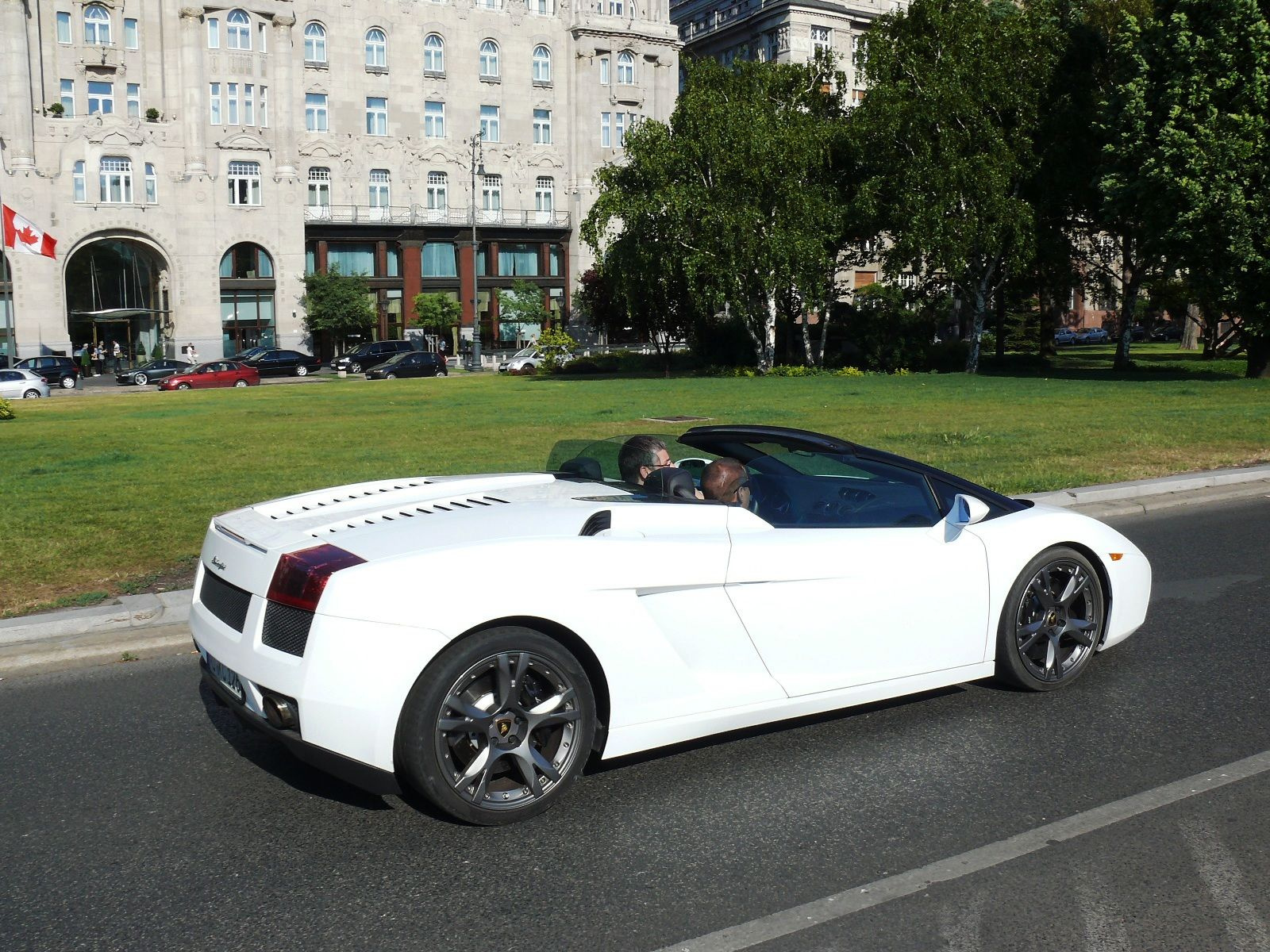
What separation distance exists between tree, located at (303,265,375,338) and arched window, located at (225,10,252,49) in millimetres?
12864

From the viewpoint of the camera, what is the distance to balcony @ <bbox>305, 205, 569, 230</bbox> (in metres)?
68.9

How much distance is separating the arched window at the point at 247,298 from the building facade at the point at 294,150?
0.13 meters

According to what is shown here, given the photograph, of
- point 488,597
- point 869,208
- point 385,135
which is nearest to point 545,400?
point 869,208

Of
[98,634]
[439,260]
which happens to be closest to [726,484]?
[98,634]

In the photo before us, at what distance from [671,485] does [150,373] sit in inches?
2100

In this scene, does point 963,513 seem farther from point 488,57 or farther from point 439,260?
point 488,57

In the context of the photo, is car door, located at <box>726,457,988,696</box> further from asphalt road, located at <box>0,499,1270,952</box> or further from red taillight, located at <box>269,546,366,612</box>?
red taillight, located at <box>269,546,366,612</box>

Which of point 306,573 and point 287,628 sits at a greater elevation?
point 306,573

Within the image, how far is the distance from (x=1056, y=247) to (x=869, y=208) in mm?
6713

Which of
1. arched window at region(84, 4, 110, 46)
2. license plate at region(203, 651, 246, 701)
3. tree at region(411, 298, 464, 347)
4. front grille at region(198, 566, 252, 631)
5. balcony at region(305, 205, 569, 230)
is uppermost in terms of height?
arched window at region(84, 4, 110, 46)

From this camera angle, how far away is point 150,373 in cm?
5325

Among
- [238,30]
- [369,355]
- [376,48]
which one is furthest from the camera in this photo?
[376,48]

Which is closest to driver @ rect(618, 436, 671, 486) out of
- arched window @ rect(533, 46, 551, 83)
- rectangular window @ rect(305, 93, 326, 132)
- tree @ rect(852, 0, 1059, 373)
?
tree @ rect(852, 0, 1059, 373)

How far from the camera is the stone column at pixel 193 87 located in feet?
208
